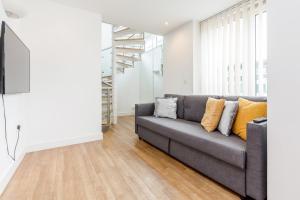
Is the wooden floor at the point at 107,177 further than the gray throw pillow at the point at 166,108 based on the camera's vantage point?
No

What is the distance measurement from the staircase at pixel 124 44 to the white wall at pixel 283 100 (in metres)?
4.06

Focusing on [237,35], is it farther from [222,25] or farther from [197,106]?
[197,106]

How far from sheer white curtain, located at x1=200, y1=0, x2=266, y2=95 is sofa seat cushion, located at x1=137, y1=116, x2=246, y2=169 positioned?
1454 mm

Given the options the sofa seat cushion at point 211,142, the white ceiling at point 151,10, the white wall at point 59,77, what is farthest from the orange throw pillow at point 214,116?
the white wall at point 59,77

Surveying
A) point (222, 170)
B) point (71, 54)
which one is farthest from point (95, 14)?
point (222, 170)

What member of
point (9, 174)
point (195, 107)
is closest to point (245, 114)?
point (195, 107)

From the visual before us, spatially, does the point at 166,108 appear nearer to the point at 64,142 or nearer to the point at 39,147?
the point at 64,142

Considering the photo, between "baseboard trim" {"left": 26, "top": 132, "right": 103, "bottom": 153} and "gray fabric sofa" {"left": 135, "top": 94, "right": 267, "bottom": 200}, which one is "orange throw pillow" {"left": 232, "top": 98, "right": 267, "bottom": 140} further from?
"baseboard trim" {"left": 26, "top": 132, "right": 103, "bottom": 153}

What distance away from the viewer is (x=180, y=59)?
428cm

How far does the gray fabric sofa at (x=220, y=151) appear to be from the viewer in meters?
1.44

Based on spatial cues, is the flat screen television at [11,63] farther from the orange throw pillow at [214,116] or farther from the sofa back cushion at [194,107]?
the sofa back cushion at [194,107]

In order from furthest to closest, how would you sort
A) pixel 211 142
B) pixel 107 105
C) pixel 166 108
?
1. pixel 107 105
2. pixel 166 108
3. pixel 211 142

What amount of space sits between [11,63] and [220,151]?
2289 mm

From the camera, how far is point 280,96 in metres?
1.29
